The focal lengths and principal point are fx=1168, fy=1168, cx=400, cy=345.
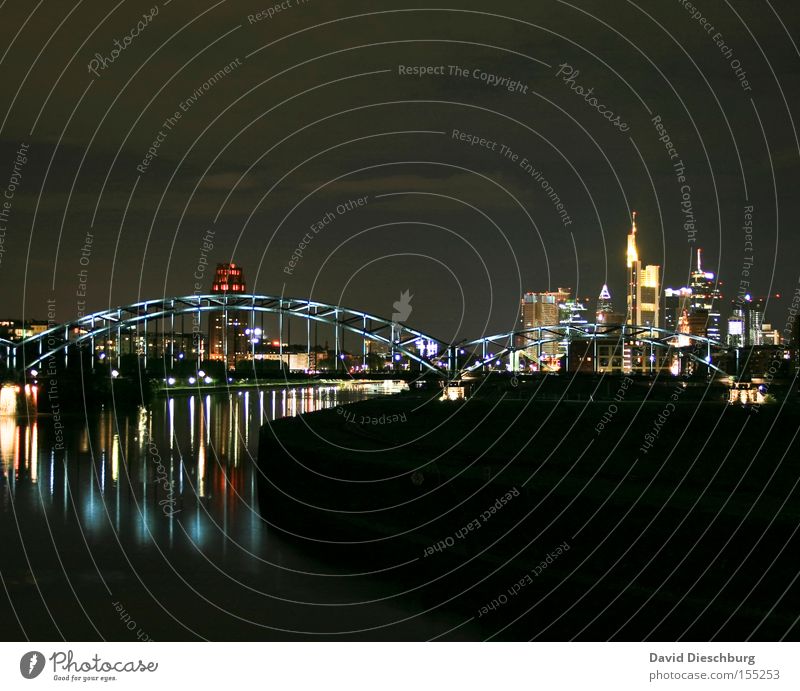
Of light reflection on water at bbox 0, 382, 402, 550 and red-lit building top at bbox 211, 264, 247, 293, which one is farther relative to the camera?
red-lit building top at bbox 211, 264, 247, 293

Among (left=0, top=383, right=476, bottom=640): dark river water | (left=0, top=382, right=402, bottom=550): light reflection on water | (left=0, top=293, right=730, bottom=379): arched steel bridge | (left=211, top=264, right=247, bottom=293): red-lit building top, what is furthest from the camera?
(left=211, top=264, right=247, bottom=293): red-lit building top

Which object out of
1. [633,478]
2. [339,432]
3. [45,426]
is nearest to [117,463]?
[339,432]

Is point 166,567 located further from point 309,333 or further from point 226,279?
point 226,279

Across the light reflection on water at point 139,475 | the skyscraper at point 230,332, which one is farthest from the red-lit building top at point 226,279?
the light reflection on water at point 139,475

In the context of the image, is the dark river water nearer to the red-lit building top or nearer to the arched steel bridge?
the arched steel bridge

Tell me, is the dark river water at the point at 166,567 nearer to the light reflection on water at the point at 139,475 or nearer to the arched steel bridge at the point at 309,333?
the light reflection on water at the point at 139,475

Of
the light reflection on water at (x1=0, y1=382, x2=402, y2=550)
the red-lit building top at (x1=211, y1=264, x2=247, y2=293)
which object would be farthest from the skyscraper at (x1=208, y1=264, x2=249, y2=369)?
the light reflection on water at (x1=0, y1=382, x2=402, y2=550)

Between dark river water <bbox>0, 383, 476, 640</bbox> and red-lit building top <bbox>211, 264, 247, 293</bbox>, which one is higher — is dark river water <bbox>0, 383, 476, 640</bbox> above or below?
below

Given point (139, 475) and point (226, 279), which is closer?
point (139, 475)

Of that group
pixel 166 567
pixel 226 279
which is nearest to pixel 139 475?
pixel 166 567
